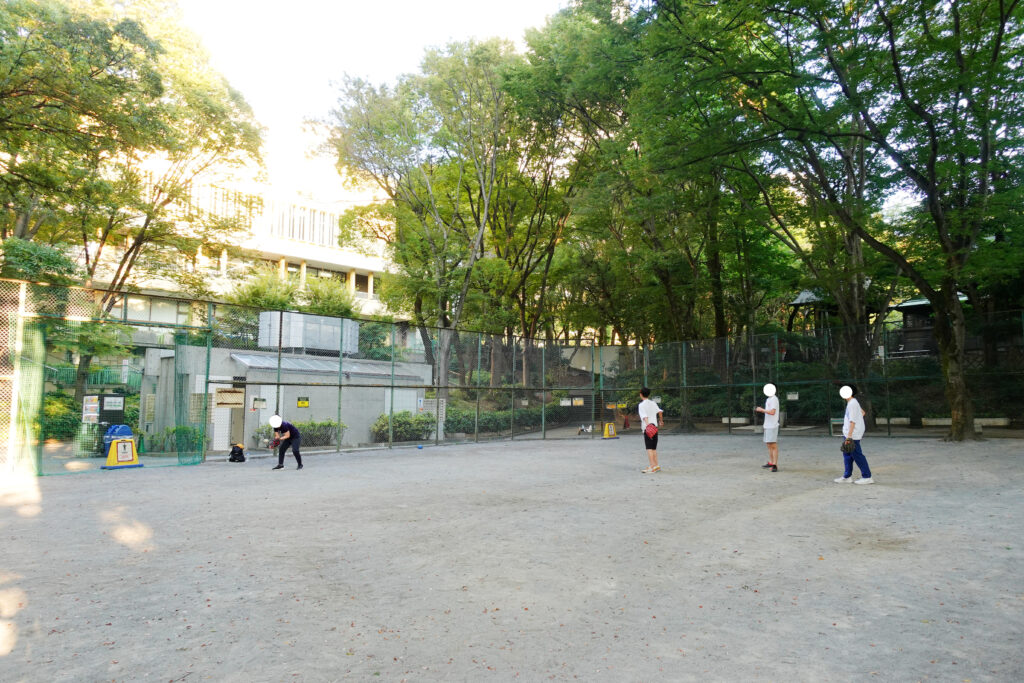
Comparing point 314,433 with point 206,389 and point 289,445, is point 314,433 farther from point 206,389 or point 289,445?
point 289,445

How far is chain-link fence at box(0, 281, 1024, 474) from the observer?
47.4 ft

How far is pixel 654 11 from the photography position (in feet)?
55.1

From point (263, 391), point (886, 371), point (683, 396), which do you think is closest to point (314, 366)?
point (263, 391)

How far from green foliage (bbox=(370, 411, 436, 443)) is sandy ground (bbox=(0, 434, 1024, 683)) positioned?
9.05m

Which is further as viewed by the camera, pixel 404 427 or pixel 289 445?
pixel 404 427

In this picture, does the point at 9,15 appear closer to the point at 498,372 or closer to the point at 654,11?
the point at 654,11

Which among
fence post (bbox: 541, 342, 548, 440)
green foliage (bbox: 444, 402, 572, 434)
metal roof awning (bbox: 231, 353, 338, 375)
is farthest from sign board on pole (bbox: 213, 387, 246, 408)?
fence post (bbox: 541, 342, 548, 440)

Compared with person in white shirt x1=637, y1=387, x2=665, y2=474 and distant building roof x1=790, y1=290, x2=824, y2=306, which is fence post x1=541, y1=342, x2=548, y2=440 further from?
distant building roof x1=790, y1=290, x2=824, y2=306

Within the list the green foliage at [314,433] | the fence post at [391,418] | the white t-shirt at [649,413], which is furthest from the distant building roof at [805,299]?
the green foliage at [314,433]

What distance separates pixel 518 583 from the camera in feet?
18.1

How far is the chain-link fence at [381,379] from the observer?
14461 mm

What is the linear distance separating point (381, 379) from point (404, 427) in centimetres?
197

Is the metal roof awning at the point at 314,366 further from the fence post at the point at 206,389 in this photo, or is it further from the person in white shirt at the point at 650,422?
the person in white shirt at the point at 650,422

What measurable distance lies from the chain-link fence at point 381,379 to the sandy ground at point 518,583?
179 inches
